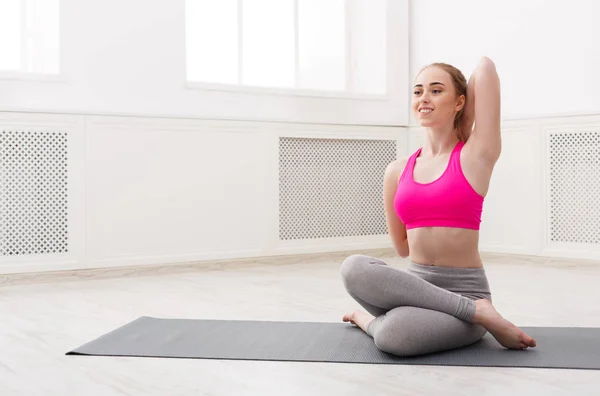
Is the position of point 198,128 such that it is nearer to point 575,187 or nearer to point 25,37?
point 25,37

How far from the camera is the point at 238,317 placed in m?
2.46

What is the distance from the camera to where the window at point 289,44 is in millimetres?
4273

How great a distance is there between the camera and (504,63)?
415 cm

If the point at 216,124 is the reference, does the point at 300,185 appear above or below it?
below

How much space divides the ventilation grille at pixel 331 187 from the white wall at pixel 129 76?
25 cm

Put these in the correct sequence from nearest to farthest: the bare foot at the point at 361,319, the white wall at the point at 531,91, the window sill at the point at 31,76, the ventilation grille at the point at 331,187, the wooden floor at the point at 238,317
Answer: the wooden floor at the point at 238,317 < the bare foot at the point at 361,319 < the window sill at the point at 31,76 < the white wall at the point at 531,91 < the ventilation grille at the point at 331,187

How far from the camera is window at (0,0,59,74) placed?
3.69m

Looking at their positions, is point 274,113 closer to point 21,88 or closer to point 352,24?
point 352,24

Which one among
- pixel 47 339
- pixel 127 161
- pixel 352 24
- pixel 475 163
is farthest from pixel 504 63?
pixel 47 339

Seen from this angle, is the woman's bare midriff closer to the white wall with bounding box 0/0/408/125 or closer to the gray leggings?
the gray leggings

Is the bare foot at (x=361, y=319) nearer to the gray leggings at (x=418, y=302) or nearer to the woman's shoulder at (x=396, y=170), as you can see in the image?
the gray leggings at (x=418, y=302)

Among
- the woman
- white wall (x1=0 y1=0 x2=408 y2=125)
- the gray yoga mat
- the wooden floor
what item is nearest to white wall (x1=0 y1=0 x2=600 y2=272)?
white wall (x1=0 y1=0 x2=408 y2=125)

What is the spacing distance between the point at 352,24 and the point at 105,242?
2.23 m

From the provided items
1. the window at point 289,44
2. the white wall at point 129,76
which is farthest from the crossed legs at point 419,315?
the window at point 289,44
